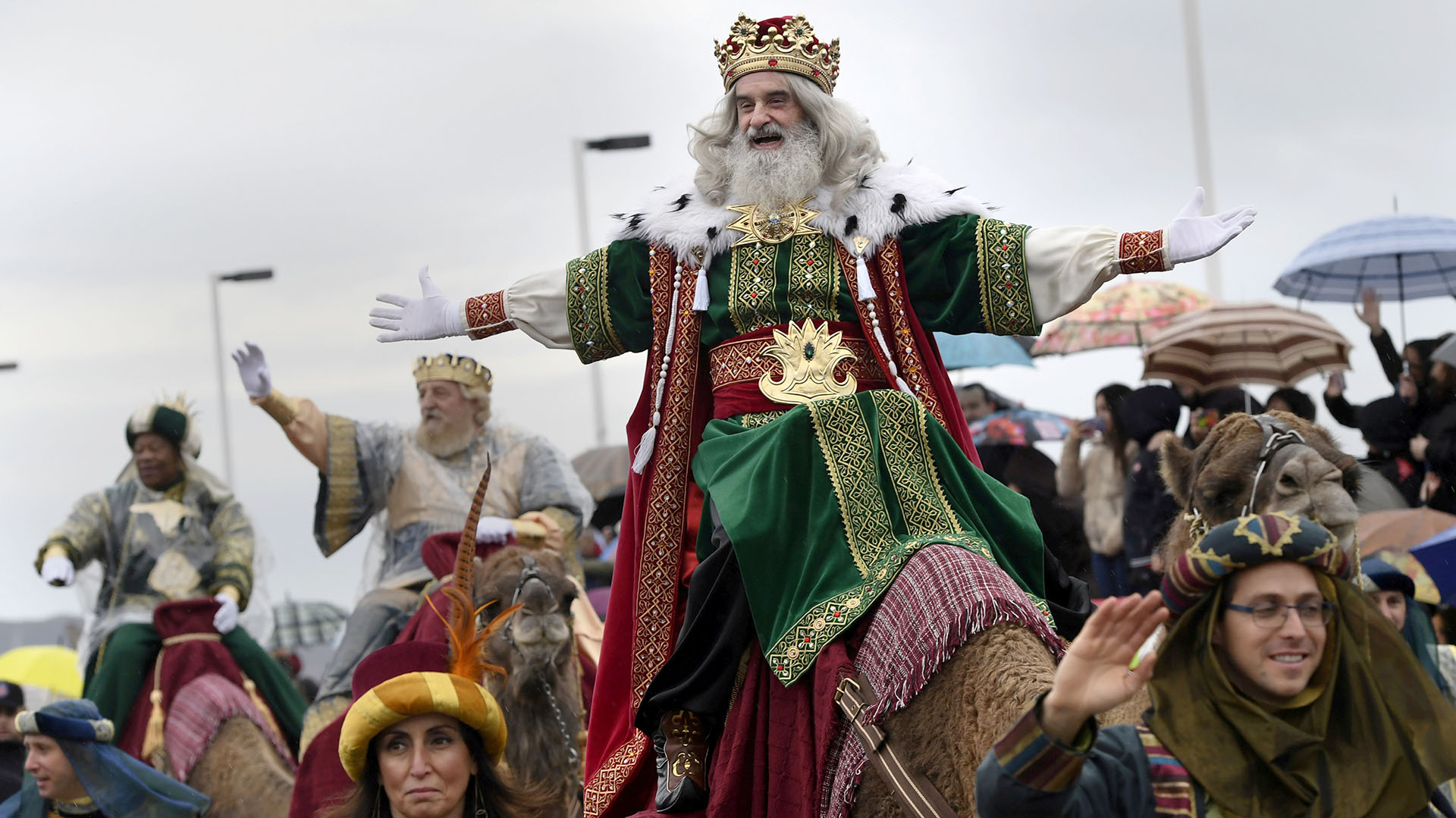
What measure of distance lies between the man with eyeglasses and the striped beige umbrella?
6.96 metres

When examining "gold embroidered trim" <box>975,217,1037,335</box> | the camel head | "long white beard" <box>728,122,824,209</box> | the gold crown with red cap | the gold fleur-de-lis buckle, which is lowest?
the camel head

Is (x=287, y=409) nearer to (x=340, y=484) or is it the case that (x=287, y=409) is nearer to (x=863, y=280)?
(x=340, y=484)

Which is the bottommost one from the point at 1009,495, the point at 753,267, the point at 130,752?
the point at 130,752

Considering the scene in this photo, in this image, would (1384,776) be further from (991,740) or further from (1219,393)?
(1219,393)

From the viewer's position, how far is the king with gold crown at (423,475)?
9938 millimetres

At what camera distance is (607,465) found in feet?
59.4

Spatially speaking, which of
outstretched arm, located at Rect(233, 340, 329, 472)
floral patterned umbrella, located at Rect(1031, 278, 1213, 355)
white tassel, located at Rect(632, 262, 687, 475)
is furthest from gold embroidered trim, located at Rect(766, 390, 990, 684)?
floral patterned umbrella, located at Rect(1031, 278, 1213, 355)

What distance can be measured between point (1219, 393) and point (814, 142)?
15.9 ft

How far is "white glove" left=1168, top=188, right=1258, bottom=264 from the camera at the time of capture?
545cm

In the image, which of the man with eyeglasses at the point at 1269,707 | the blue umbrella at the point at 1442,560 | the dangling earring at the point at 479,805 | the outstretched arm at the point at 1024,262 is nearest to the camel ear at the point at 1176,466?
the outstretched arm at the point at 1024,262

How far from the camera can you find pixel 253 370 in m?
8.55

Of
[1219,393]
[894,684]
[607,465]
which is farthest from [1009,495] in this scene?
[607,465]

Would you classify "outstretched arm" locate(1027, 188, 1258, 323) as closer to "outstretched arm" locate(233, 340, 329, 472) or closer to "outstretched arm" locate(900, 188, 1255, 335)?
"outstretched arm" locate(900, 188, 1255, 335)

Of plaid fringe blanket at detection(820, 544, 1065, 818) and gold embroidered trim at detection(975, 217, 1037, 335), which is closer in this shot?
plaid fringe blanket at detection(820, 544, 1065, 818)
